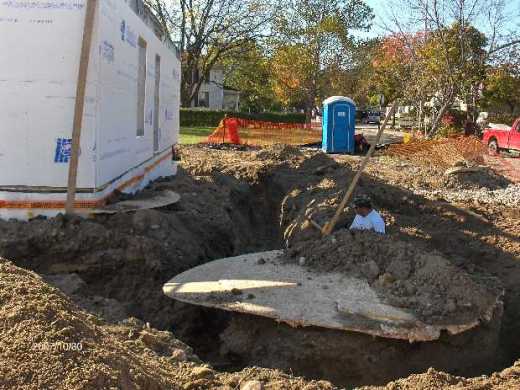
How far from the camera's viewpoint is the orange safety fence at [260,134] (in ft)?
81.2

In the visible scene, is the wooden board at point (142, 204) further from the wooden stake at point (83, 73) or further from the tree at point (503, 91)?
the tree at point (503, 91)

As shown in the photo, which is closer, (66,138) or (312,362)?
(312,362)

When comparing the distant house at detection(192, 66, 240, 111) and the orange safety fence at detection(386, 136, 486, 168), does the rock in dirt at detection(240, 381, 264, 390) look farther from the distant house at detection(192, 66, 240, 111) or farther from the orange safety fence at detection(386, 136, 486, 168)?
the distant house at detection(192, 66, 240, 111)

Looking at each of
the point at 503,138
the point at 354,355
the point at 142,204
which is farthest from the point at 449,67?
the point at 354,355

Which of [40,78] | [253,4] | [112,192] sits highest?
[253,4]

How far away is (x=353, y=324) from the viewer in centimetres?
476

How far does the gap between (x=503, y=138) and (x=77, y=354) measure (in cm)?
2217

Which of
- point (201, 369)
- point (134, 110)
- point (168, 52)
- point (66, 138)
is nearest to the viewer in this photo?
point (201, 369)

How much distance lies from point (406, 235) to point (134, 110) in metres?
4.17

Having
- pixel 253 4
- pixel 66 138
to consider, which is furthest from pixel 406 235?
pixel 253 4

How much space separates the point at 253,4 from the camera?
1393 inches

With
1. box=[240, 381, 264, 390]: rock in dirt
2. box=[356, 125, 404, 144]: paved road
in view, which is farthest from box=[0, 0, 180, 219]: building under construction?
box=[356, 125, 404, 144]: paved road

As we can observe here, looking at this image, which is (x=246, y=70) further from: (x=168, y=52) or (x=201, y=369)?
(x=201, y=369)

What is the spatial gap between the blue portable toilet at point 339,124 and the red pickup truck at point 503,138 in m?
6.13
